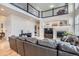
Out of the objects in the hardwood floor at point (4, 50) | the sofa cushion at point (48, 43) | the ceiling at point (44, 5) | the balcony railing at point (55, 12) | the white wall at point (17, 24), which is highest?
the ceiling at point (44, 5)

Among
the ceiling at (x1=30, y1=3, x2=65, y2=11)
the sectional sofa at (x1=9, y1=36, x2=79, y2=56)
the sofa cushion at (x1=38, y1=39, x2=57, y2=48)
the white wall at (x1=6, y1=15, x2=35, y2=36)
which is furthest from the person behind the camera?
the white wall at (x1=6, y1=15, x2=35, y2=36)

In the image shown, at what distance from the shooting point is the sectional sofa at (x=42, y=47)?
6.87 ft

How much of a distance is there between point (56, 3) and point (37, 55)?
136 cm

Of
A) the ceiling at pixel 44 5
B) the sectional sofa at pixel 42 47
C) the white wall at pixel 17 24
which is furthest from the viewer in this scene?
the white wall at pixel 17 24

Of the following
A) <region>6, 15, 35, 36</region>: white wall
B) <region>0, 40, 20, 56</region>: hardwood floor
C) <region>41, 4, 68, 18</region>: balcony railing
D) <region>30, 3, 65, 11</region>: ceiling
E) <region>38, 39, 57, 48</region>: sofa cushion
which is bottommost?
<region>0, 40, 20, 56</region>: hardwood floor

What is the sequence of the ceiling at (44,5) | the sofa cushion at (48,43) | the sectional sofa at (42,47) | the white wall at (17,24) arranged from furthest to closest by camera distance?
the white wall at (17,24) → the ceiling at (44,5) → the sofa cushion at (48,43) → the sectional sofa at (42,47)

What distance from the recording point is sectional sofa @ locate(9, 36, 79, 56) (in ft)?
6.87

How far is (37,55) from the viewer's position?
8.39ft

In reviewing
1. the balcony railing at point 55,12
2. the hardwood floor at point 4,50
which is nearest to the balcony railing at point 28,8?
the balcony railing at point 55,12

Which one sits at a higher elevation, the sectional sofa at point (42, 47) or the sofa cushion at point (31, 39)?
the sofa cushion at point (31, 39)

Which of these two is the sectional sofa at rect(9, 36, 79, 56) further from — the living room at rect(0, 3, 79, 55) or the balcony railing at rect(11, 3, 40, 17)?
the balcony railing at rect(11, 3, 40, 17)

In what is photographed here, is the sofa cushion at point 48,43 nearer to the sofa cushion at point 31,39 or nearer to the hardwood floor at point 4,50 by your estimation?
the sofa cushion at point 31,39

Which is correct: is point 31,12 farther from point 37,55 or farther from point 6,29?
point 37,55

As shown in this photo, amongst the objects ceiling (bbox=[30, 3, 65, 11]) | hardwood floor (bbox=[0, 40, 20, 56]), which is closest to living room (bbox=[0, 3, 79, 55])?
ceiling (bbox=[30, 3, 65, 11])
